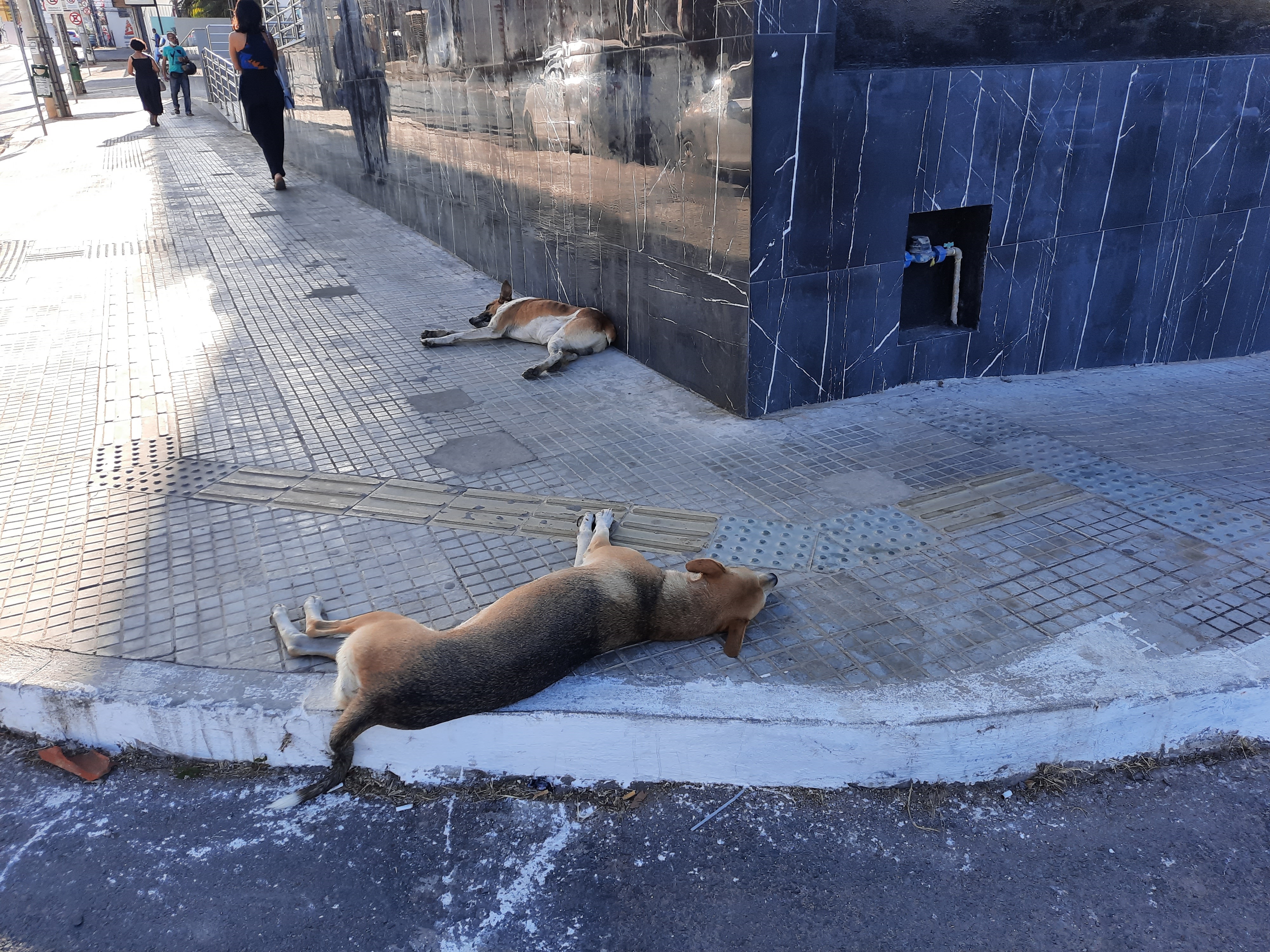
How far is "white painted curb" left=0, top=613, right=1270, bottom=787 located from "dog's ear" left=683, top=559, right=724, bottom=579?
0.49 meters

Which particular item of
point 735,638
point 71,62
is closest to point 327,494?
point 735,638

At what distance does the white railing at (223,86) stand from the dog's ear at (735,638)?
863 inches

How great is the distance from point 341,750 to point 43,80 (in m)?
33.6

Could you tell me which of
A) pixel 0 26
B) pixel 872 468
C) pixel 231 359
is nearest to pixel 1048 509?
pixel 872 468

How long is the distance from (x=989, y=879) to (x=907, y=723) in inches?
22.6

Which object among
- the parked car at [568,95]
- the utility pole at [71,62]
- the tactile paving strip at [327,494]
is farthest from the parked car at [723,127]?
the utility pole at [71,62]

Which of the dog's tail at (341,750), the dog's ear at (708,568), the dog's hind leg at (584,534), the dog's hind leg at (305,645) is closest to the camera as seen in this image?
the dog's tail at (341,750)

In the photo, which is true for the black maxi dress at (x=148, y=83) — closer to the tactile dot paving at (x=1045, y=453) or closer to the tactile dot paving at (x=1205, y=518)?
the tactile dot paving at (x=1045, y=453)

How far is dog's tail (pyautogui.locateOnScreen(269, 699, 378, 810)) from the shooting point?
305cm

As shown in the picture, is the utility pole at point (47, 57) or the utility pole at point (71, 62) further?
the utility pole at point (71, 62)

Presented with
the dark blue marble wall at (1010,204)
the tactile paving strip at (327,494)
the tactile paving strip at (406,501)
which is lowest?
the tactile paving strip at (406,501)

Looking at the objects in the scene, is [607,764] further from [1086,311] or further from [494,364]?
[1086,311]

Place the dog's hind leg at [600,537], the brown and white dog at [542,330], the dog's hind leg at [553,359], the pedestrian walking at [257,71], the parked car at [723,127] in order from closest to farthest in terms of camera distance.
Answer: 1. the dog's hind leg at [600,537]
2. the parked car at [723,127]
3. the dog's hind leg at [553,359]
4. the brown and white dog at [542,330]
5. the pedestrian walking at [257,71]

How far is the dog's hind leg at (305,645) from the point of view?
3611 millimetres
